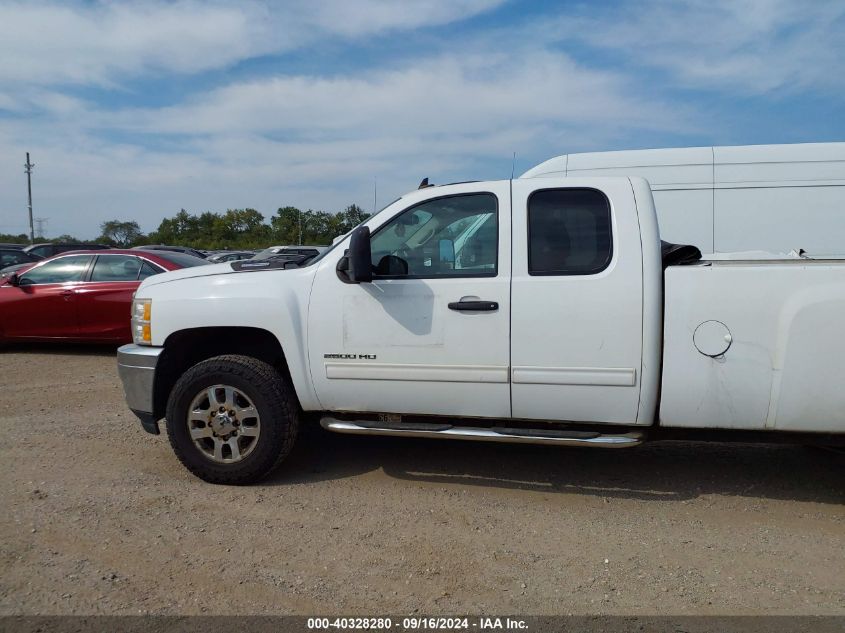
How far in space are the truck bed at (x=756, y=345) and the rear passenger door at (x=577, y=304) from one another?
0.22 m

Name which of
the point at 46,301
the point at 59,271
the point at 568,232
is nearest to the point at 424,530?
the point at 568,232

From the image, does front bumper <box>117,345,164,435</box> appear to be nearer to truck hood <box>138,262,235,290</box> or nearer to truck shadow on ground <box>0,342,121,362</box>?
truck hood <box>138,262,235,290</box>

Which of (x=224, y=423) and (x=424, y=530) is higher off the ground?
(x=224, y=423)

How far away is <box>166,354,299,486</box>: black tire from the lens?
13.4ft

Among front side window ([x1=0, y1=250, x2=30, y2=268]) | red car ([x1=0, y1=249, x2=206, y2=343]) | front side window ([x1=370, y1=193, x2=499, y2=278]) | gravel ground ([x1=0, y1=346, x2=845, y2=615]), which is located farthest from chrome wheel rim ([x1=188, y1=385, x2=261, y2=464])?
front side window ([x1=0, y1=250, x2=30, y2=268])

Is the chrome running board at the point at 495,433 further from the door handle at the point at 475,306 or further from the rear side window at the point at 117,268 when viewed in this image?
the rear side window at the point at 117,268

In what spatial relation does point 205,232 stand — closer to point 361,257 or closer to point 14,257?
point 14,257

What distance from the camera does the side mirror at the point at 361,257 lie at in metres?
3.85

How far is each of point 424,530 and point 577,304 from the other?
1527 millimetres

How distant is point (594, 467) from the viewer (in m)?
4.60

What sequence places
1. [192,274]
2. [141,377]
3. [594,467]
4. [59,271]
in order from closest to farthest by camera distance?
[141,377], [192,274], [594,467], [59,271]

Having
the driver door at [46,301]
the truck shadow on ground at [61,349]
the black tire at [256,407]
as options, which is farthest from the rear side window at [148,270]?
the black tire at [256,407]

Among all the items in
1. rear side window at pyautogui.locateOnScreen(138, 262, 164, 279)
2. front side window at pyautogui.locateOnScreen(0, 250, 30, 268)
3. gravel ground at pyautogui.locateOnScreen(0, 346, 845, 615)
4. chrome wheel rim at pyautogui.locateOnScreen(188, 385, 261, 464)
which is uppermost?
front side window at pyautogui.locateOnScreen(0, 250, 30, 268)

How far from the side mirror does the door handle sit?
21.1 inches
